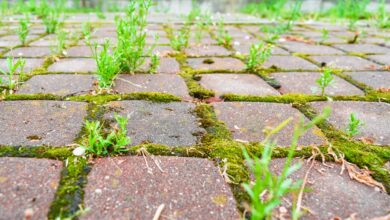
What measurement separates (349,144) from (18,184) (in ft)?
3.98

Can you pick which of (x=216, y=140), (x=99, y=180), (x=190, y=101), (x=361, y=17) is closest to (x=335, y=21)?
(x=361, y=17)

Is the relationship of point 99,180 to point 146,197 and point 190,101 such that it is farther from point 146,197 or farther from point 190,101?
point 190,101

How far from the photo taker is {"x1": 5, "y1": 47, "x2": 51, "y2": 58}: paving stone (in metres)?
2.98

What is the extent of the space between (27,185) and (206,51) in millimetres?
2371

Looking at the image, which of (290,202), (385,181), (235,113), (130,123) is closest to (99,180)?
(130,123)

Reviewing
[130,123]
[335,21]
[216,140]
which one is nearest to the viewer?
[216,140]

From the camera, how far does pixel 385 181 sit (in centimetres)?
130

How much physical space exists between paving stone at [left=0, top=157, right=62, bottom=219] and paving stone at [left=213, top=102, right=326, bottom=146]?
733 millimetres

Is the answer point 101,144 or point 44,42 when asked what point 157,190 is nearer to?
point 101,144

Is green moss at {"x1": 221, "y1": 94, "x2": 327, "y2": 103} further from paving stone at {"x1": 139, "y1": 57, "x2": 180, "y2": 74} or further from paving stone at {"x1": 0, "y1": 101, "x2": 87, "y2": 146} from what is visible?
paving stone at {"x1": 0, "y1": 101, "x2": 87, "y2": 146}

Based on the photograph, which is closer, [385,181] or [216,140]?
[385,181]

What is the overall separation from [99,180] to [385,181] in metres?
0.94

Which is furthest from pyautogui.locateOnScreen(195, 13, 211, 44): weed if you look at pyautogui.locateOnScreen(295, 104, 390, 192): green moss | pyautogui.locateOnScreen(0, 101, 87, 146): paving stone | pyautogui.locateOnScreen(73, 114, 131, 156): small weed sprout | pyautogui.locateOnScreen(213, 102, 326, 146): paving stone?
pyautogui.locateOnScreen(73, 114, 131, 156): small weed sprout

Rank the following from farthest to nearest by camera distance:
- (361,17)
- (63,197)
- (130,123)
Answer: (361,17) → (130,123) → (63,197)
